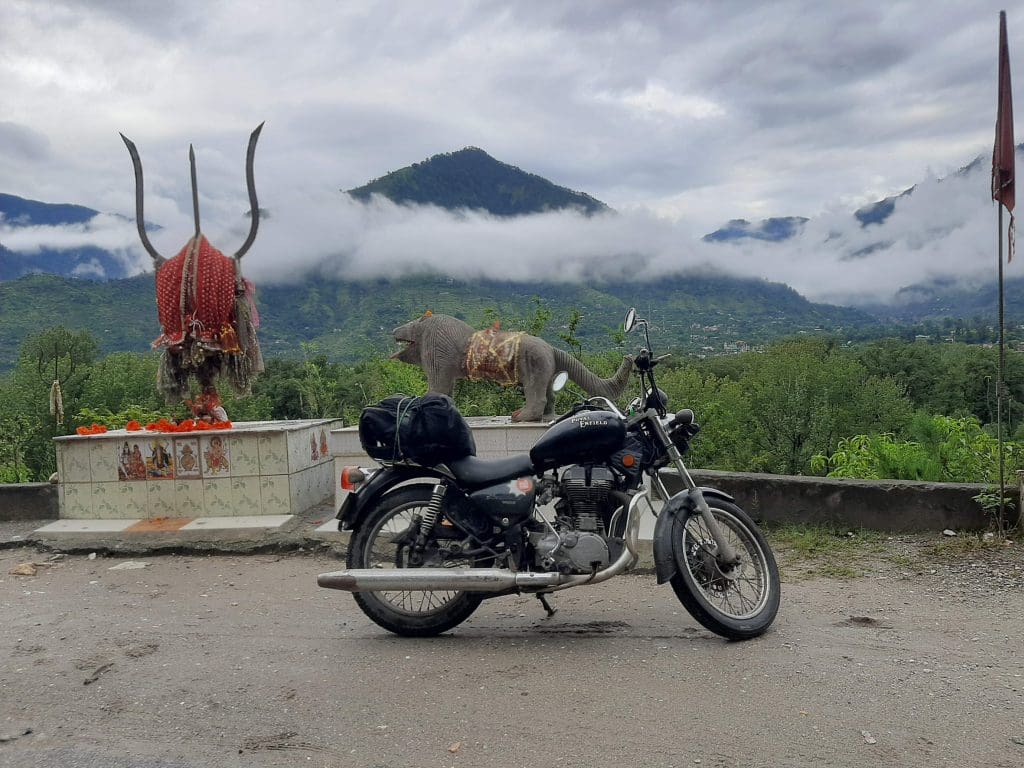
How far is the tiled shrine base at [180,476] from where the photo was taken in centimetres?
680

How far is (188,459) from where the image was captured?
22.4 ft

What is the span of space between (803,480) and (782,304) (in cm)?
7670

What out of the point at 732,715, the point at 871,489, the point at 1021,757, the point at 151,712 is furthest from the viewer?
the point at 871,489

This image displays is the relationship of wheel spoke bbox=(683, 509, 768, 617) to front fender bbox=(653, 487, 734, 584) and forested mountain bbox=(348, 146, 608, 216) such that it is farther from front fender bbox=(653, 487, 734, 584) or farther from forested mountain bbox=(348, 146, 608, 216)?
forested mountain bbox=(348, 146, 608, 216)

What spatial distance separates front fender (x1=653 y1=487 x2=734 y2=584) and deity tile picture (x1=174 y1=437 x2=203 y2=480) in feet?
14.5

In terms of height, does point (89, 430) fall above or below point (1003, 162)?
below

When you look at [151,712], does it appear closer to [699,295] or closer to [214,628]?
[214,628]

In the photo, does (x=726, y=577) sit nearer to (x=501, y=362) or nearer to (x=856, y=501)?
(x=856, y=501)

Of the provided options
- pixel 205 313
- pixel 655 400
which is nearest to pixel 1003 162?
pixel 655 400

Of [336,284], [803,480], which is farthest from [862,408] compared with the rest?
[336,284]

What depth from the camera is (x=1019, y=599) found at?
14.1 ft

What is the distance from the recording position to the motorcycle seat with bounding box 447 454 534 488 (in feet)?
13.3

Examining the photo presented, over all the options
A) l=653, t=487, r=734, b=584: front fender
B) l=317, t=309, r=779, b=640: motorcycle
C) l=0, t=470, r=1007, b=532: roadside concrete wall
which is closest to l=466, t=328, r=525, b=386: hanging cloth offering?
l=0, t=470, r=1007, b=532: roadside concrete wall

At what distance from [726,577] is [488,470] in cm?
128
